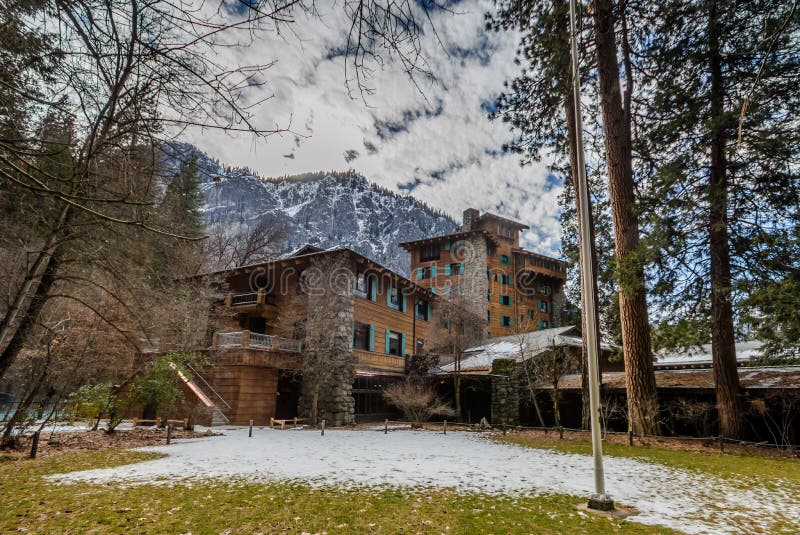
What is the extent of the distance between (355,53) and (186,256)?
16.7 ft

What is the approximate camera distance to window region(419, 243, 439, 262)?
39906 mm

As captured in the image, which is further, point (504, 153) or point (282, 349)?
point (282, 349)

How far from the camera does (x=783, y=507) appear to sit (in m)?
6.12

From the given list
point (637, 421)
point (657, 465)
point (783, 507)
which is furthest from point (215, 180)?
point (637, 421)

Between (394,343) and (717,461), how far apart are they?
1765 cm

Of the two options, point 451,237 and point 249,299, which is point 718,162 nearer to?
point 249,299

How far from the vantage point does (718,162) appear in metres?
13.1

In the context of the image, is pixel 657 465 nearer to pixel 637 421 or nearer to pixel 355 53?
pixel 637 421

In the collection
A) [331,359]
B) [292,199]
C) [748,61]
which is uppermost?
[292,199]

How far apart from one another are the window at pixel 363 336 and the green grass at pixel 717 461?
1084 cm

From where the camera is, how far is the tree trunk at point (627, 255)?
13062mm

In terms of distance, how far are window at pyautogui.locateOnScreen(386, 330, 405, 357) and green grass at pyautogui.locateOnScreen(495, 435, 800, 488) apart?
476 inches

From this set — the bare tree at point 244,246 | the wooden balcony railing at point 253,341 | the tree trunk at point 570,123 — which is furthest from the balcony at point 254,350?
the tree trunk at point 570,123

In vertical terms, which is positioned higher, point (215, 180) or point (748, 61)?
point (748, 61)
